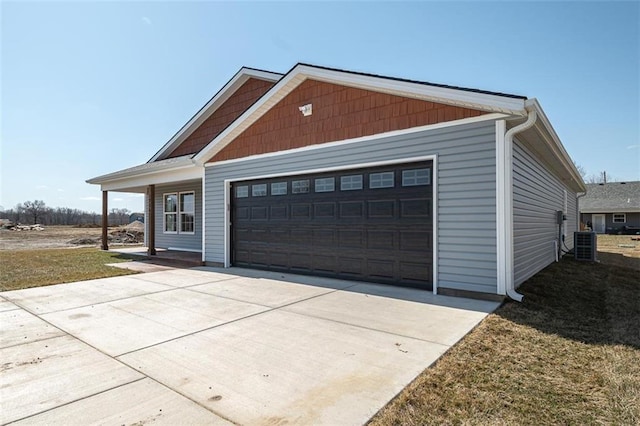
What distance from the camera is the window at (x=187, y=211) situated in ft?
43.4

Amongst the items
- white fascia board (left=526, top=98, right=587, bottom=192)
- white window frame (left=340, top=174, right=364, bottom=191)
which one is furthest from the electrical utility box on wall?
white window frame (left=340, top=174, right=364, bottom=191)

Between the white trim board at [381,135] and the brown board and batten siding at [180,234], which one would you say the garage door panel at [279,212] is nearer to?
the white trim board at [381,135]

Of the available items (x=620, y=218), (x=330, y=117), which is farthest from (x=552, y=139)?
(x=620, y=218)

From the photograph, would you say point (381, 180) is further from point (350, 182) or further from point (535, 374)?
point (535, 374)

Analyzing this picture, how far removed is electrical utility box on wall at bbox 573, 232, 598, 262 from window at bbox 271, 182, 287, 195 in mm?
10182

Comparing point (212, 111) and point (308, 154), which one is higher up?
point (212, 111)

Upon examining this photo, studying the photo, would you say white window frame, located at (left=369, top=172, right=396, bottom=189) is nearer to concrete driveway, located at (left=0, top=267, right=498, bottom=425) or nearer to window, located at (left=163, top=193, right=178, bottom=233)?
concrete driveway, located at (left=0, top=267, right=498, bottom=425)

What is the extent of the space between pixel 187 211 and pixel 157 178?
2047 millimetres

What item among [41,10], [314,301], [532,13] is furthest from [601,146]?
[41,10]

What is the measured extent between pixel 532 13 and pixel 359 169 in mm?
4937

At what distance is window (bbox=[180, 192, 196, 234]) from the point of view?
43.4 feet

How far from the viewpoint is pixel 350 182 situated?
7.14 m

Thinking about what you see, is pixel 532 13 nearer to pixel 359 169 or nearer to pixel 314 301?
pixel 359 169

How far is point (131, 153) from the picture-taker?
20.6 metres
